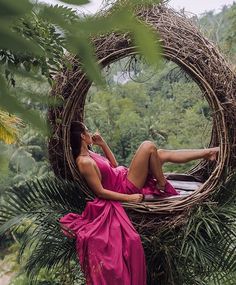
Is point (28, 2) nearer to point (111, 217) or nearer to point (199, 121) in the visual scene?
point (111, 217)

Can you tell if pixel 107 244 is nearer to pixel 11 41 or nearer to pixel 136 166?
pixel 136 166

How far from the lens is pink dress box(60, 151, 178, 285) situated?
2043mm

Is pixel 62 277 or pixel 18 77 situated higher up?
pixel 18 77

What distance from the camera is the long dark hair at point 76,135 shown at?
232 centimetres

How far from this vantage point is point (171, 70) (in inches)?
103

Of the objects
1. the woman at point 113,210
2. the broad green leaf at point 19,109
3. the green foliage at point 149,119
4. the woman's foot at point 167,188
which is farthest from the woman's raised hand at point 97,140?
the green foliage at point 149,119

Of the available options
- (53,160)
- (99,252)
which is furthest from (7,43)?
(53,160)

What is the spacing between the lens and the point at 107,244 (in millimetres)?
2068

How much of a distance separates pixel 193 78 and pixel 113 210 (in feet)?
2.09

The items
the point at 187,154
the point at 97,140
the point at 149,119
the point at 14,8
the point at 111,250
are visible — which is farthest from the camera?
the point at 149,119

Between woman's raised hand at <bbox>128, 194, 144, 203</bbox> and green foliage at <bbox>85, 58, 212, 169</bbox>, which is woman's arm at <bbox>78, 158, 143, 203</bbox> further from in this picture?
green foliage at <bbox>85, 58, 212, 169</bbox>

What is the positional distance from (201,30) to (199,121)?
7.50 metres

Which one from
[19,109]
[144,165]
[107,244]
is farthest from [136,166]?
[19,109]

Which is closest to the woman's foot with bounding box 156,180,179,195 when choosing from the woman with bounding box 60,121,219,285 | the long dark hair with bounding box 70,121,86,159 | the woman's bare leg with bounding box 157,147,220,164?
the woman with bounding box 60,121,219,285
